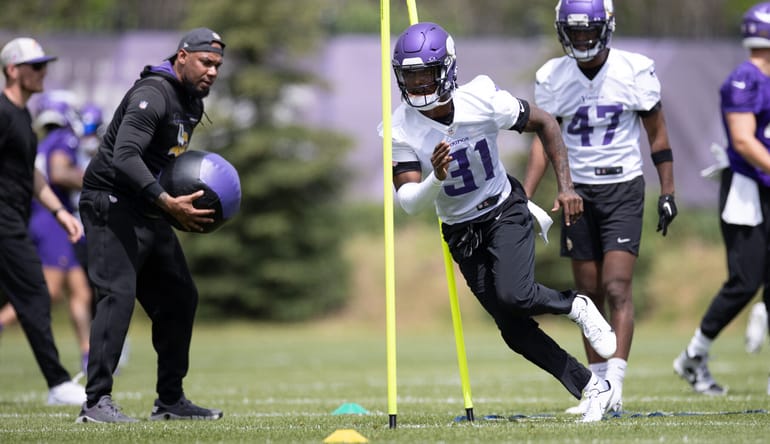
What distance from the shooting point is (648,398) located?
26.9 feet

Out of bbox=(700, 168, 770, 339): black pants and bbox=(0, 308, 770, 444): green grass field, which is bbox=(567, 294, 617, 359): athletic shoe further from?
bbox=(700, 168, 770, 339): black pants

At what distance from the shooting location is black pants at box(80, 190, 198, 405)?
21.8ft

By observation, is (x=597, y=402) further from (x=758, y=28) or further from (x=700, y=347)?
A: (x=758, y=28)

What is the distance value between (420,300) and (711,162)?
270 inches

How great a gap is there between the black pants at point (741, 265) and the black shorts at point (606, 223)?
1338 mm

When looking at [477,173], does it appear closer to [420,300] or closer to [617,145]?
[617,145]

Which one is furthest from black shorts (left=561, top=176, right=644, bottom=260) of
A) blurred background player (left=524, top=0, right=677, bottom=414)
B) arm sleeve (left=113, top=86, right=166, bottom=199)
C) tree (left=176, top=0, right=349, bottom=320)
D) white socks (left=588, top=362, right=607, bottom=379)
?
tree (left=176, top=0, right=349, bottom=320)

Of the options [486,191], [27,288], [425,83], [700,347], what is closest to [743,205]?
[700,347]

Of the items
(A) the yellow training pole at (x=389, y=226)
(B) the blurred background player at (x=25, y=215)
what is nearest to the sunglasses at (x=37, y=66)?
(B) the blurred background player at (x=25, y=215)

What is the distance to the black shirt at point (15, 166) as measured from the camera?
8.09 meters

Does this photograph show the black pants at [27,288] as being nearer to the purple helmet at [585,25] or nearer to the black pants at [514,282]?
the black pants at [514,282]

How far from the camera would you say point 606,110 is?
7.39 meters

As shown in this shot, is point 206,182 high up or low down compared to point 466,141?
down

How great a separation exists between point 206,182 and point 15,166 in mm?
2498
